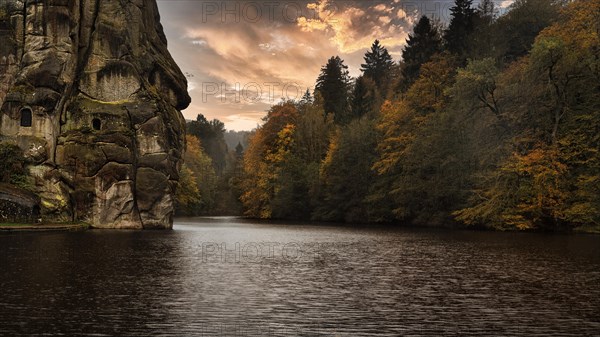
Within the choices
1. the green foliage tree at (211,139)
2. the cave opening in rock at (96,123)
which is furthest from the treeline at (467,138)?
the green foliage tree at (211,139)

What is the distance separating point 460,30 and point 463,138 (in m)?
21.8

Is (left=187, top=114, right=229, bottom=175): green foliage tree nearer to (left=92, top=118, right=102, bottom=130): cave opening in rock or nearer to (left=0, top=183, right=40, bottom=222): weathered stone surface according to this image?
(left=92, top=118, right=102, bottom=130): cave opening in rock

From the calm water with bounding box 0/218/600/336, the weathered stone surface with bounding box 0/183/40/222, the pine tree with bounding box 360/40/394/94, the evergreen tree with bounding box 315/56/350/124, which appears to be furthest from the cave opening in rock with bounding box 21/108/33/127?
the pine tree with bounding box 360/40/394/94

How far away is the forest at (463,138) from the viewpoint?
48094mm

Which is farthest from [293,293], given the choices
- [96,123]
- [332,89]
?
[332,89]

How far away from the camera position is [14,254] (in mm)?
25438

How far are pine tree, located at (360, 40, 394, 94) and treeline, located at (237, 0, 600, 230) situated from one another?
80.4ft

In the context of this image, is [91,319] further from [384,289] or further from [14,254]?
[14,254]

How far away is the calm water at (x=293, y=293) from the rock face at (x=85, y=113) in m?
24.0

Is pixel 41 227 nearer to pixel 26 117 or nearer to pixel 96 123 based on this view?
pixel 26 117

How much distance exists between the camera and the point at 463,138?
57.9 m

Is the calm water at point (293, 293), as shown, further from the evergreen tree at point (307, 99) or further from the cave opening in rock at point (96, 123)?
the evergreen tree at point (307, 99)

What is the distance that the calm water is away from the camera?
12.1m

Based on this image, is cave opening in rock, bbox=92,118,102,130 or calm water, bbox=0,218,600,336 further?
cave opening in rock, bbox=92,118,102,130
